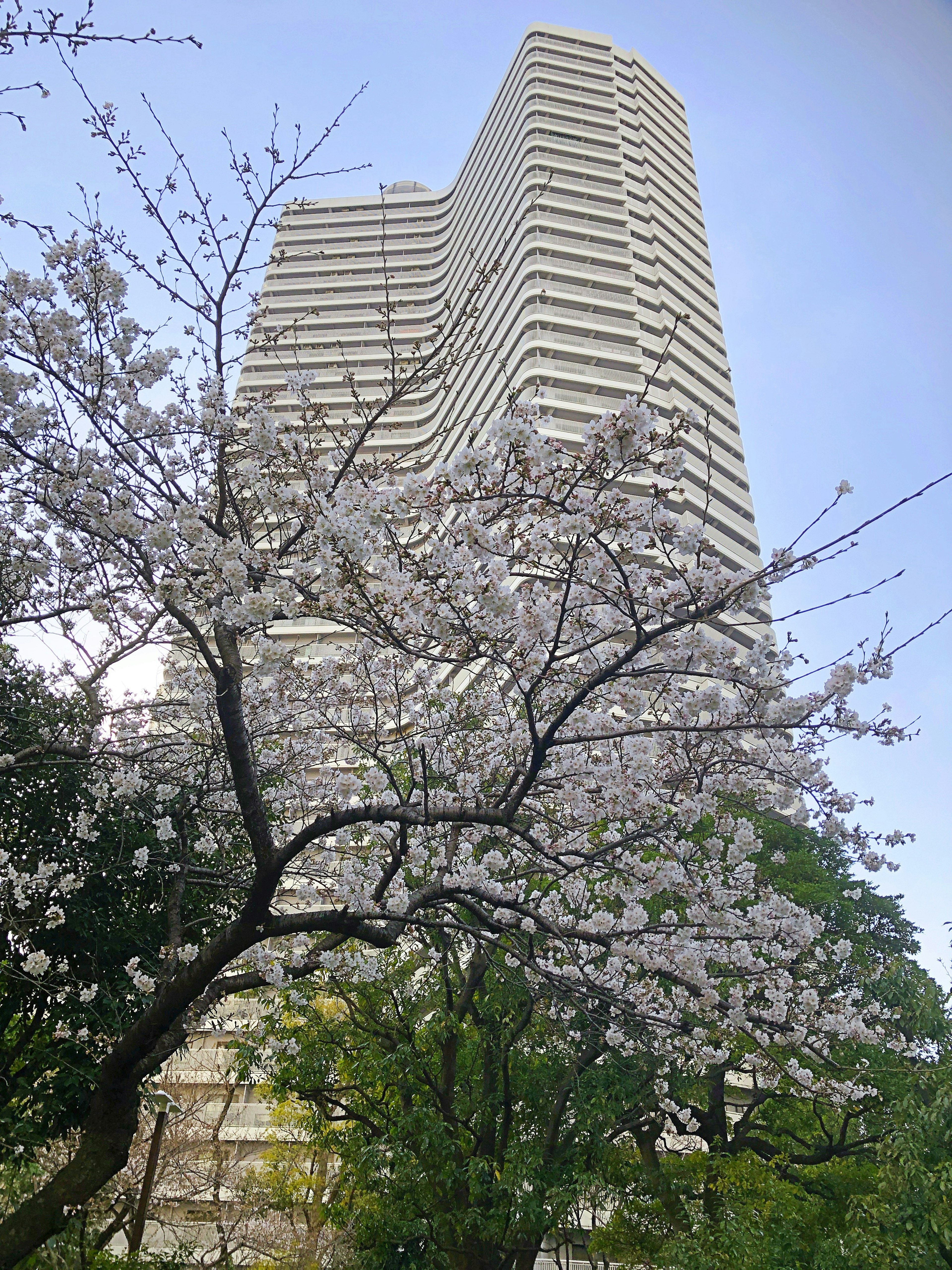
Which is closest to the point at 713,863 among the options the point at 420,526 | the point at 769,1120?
the point at 420,526

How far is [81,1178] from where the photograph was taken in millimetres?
4906

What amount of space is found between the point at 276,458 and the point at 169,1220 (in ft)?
73.0

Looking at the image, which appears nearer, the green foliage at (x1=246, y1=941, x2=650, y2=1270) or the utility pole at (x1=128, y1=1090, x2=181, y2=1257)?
the green foliage at (x1=246, y1=941, x2=650, y2=1270)

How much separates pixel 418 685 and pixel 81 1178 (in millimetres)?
4572

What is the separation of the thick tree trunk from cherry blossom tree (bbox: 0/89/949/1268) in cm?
2

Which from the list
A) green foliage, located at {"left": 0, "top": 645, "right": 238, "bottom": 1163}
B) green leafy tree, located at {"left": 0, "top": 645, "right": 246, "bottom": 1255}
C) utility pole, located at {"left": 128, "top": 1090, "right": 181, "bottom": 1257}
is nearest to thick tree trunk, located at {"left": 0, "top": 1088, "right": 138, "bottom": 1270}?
green leafy tree, located at {"left": 0, "top": 645, "right": 246, "bottom": 1255}

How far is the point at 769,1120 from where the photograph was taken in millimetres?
11461

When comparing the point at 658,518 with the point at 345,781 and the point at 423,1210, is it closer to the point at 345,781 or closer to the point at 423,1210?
the point at 345,781

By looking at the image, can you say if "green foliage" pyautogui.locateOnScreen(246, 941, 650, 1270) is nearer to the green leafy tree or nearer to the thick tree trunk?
the green leafy tree

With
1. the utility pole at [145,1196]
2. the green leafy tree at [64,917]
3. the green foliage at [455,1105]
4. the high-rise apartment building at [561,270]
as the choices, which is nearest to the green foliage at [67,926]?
the green leafy tree at [64,917]

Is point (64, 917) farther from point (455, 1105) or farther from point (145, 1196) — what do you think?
point (455, 1105)

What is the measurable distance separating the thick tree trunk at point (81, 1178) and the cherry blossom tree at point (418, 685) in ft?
0.06

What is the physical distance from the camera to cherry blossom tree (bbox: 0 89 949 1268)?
4277 millimetres

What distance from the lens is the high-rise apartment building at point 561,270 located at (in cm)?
4191
